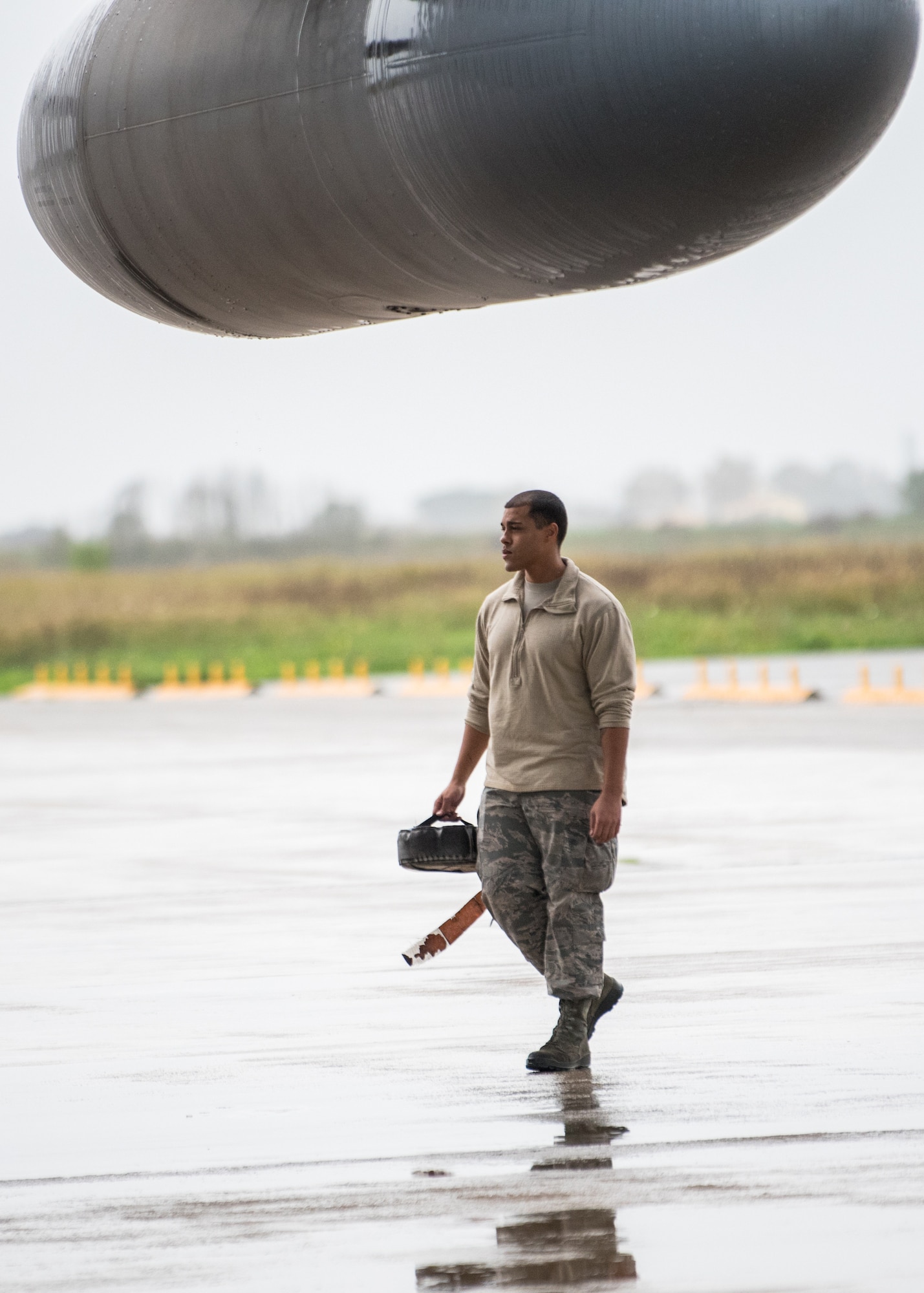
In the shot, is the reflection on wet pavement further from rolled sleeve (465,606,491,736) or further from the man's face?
the man's face

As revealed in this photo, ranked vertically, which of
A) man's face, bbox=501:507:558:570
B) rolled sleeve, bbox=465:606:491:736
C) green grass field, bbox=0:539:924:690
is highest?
man's face, bbox=501:507:558:570

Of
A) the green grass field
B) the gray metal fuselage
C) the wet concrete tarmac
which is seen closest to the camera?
the gray metal fuselage

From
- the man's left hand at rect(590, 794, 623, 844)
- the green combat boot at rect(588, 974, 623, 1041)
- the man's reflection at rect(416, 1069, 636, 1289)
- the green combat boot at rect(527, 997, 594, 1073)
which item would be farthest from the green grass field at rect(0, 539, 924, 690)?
the man's reflection at rect(416, 1069, 636, 1289)

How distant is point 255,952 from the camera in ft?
29.3

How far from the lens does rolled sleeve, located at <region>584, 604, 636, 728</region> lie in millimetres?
6273

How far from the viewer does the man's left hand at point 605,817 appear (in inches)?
244

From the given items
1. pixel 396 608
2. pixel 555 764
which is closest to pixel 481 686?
pixel 555 764

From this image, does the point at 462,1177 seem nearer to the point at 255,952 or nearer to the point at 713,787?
the point at 255,952

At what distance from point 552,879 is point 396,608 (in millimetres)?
50543

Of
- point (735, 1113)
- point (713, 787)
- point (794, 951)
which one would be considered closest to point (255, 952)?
point (794, 951)

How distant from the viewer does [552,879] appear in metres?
6.34

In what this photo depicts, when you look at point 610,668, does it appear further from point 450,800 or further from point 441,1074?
point 441,1074

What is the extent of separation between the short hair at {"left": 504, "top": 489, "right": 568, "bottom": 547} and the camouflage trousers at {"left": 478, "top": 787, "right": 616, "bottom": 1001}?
83 centimetres

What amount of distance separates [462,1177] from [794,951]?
3.65 meters
